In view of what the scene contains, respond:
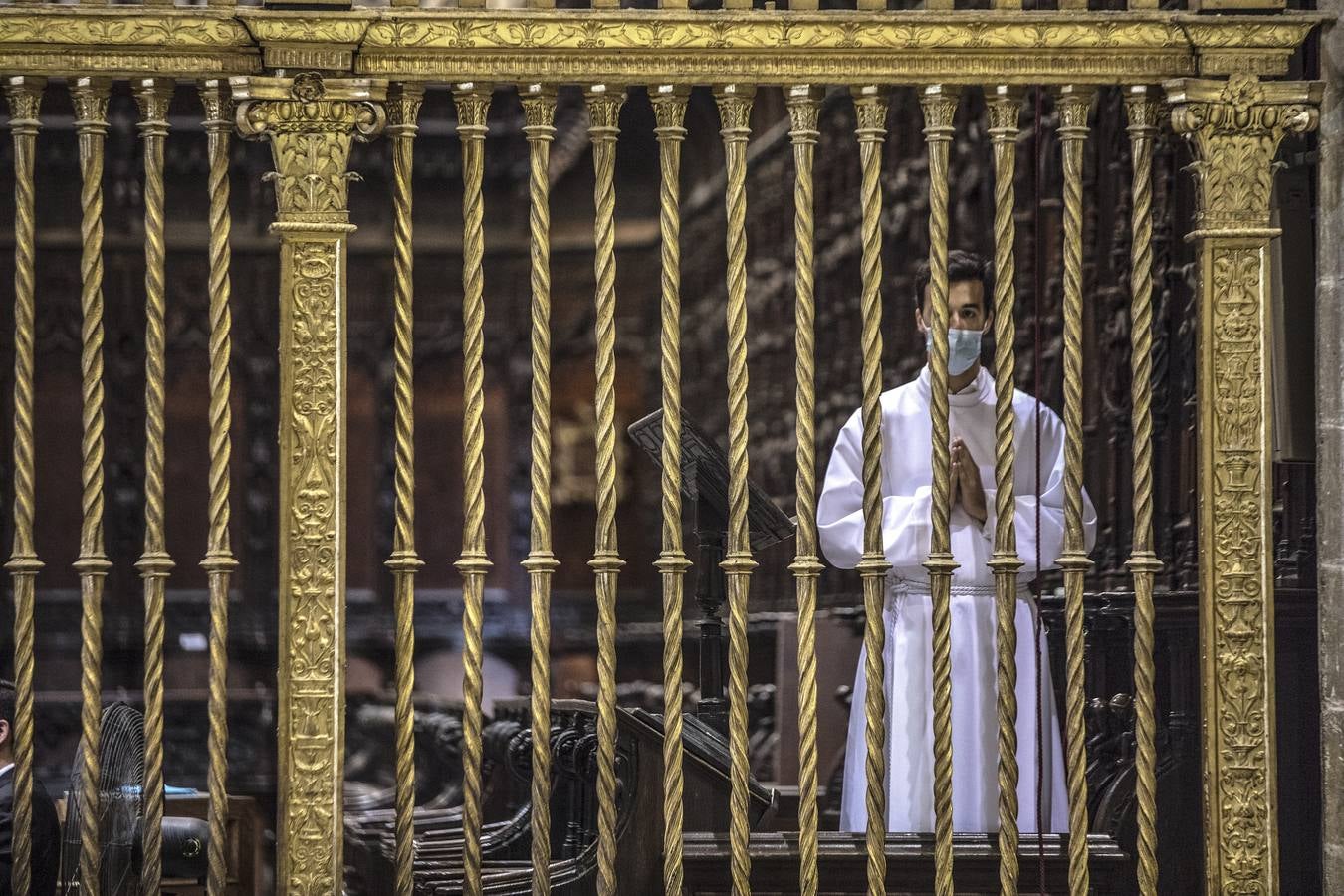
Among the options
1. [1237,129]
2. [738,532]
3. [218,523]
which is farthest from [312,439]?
[1237,129]

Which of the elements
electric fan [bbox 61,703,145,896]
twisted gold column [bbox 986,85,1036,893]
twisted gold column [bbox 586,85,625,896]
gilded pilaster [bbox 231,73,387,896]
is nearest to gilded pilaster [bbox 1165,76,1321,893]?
twisted gold column [bbox 986,85,1036,893]

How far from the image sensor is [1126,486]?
6957mm

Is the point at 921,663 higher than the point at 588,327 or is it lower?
lower

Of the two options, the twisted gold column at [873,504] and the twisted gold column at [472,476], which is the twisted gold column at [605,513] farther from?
the twisted gold column at [873,504]

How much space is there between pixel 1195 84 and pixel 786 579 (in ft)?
20.1

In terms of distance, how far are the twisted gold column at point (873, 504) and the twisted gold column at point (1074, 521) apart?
1.26 ft

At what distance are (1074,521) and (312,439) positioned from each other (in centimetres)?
159

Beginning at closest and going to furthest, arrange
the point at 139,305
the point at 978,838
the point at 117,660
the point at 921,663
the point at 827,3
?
the point at 978,838 < the point at 921,663 < the point at 827,3 < the point at 117,660 < the point at 139,305

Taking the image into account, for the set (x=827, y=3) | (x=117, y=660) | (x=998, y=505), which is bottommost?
(x=117, y=660)

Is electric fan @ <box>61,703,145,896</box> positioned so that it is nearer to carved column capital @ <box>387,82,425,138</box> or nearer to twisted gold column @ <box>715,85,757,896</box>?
twisted gold column @ <box>715,85,757,896</box>

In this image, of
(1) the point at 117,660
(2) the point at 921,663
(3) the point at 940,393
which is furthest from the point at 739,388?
(1) the point at 117,660

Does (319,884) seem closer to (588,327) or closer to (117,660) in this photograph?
(117,660)

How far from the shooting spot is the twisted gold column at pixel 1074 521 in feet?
12.7

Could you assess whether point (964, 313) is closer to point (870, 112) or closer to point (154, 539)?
point (870, 112)
